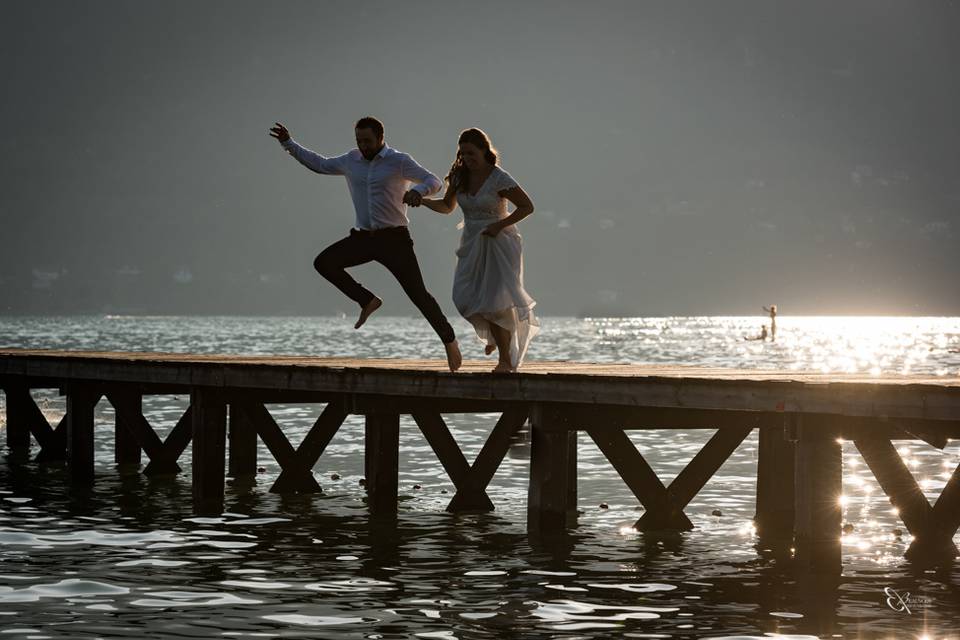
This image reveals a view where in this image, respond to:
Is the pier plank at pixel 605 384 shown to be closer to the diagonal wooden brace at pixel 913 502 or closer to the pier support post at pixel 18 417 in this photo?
the diagonal wooden brace at pixel 913 502

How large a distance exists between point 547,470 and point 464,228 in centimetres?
232

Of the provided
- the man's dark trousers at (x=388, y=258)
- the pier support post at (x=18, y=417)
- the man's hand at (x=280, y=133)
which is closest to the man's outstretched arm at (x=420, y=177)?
the man's dark trousers at (x=388, y=258)

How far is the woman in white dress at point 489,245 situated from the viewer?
14.1 meters

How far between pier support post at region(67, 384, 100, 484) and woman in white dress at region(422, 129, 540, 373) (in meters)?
7.25

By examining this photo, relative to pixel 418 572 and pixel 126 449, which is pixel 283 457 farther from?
pixel 418 572

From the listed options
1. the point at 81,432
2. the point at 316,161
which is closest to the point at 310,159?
the point at 316,161

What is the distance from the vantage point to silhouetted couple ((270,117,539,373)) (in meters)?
14.2

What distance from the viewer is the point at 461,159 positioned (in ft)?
46.2

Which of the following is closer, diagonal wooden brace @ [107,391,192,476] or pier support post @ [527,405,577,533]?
pier support post @ [527,405,577,533]

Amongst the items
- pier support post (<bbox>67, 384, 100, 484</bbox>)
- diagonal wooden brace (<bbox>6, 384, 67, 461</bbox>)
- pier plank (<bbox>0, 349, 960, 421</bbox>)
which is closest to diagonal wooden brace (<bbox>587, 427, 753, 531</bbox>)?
pier plank (<bbox>0, 349, 960, 421</bbox>)

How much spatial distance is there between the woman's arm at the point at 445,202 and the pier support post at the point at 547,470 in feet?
6.43

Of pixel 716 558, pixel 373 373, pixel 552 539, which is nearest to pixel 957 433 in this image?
pixel 716 558

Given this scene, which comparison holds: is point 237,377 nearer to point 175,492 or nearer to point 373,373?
point 373,373

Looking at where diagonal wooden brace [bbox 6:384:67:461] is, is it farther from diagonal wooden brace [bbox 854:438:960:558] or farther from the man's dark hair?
diagonal wooden brace [bbox 854:438:960:558]
